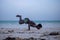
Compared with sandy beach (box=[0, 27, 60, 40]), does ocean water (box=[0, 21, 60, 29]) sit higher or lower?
higher

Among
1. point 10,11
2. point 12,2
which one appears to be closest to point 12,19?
point 10,11

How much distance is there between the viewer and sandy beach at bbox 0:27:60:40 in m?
1.91

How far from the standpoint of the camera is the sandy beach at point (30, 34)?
1.91 meters

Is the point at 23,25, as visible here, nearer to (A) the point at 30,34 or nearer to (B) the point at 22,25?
(B) the point at 22,25

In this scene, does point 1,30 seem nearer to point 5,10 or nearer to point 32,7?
point 5,10

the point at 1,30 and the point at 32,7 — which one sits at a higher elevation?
the point at 32,7

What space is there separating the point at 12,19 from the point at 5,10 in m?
0.19

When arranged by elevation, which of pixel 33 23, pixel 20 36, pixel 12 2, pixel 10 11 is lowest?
pixel 20 36

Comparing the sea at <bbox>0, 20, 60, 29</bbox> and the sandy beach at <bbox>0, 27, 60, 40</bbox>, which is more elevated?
the sea at <bbox>0, 20, 60, 29</bbox>

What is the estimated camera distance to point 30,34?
75.6 inches

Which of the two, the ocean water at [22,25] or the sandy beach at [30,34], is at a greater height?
the ocean water at [22,25]

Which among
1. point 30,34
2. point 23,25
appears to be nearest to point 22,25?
point 23,25

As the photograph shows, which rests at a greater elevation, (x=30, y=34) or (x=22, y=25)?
(x=22, y=25)

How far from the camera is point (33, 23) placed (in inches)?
76.3
